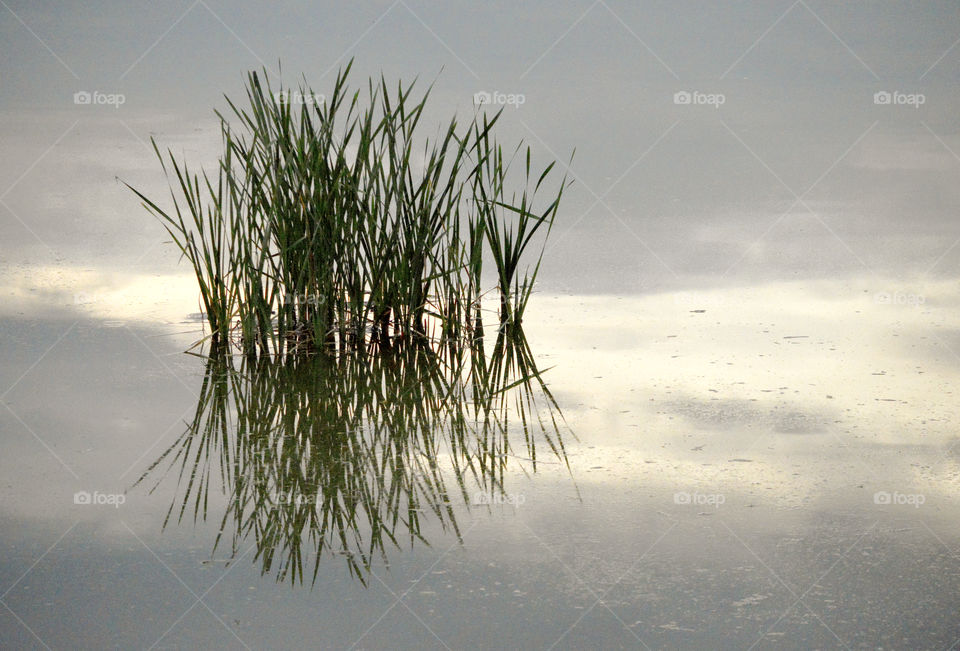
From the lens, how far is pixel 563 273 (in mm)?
4816

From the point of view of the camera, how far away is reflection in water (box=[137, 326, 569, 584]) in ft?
8.01

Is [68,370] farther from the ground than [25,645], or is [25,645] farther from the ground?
[68,370]

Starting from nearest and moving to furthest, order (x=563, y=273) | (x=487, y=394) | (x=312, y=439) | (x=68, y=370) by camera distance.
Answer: (x=312, y=439)
(x=487, y=394)
(x=68, y=370)
(x=563, y=273)

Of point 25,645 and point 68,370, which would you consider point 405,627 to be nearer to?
point 25,645

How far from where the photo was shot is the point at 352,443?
9.73 feet

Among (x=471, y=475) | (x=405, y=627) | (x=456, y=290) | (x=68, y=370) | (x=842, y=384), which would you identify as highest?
(x=456, y=290)

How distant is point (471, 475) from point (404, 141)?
1427 mm

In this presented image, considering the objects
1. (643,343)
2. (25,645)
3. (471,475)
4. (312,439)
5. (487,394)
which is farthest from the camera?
(643,343)

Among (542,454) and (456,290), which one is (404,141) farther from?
(542,454)

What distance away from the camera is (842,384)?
3.46 meters

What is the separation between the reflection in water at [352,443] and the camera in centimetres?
244

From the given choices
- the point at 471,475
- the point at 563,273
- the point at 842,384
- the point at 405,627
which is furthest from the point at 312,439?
the point at 563,273

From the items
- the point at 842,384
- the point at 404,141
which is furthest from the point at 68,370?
the point at 842,384

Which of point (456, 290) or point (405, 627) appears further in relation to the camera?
point (456, 290)
